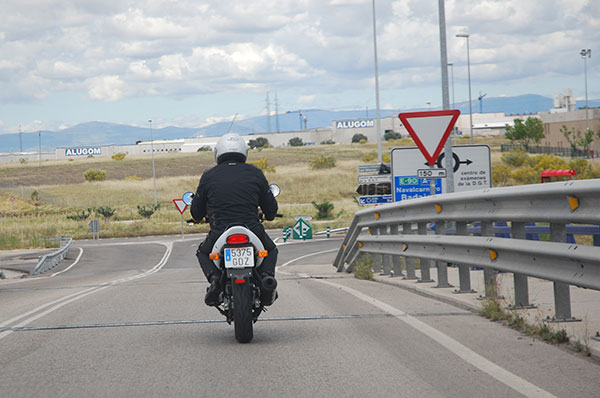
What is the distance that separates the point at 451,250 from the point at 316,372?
3909 mm

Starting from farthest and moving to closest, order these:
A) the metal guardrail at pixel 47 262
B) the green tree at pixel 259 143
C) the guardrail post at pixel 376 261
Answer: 1. the green tree at pixel 259 143
2. the metal guardrail at pixel 47 262
3. the guardrail post at pixel 376 261

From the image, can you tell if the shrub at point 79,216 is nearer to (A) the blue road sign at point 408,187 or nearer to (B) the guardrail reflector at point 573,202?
(A) the blue road sign at point 408,187

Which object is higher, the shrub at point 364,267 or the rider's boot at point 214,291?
the rider's boot at point 214,291

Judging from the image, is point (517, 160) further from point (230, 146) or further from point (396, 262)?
point (230, 146)

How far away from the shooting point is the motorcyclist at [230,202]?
7434mm

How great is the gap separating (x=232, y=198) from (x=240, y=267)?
734 millimetres

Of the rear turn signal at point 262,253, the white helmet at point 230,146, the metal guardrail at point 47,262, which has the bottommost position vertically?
the metal guardrail at point 47,262

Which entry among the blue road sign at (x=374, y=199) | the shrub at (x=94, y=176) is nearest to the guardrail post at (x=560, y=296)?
the blue road sign at (x=374, y=199)

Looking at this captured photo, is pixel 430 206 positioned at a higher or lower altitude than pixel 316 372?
higher

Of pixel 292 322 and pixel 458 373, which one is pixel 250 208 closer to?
pixel 292 322

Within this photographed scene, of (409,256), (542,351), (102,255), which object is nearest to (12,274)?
(102,255)

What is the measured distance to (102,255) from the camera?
4316 centimetres

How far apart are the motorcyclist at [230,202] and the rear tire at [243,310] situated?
0.31 m

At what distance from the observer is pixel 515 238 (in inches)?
305
